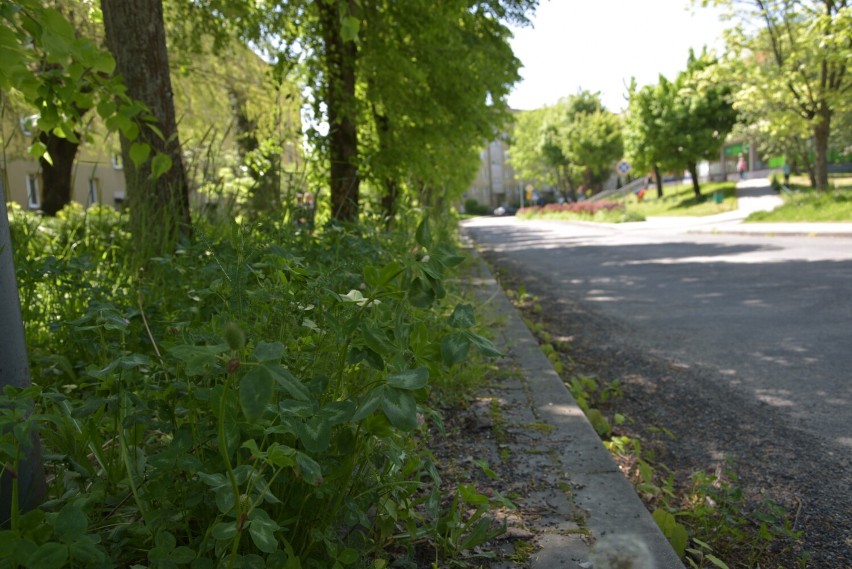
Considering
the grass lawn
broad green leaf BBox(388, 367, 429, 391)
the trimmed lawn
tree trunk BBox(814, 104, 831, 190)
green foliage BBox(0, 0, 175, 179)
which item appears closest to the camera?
broad green leaf BBox(388, 367, 429, 391)

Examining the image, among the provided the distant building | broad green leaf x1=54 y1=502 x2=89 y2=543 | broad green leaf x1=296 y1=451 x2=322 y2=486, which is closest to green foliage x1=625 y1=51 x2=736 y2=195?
broad green leaf x1=296 y1=451 x2=322 y2=486

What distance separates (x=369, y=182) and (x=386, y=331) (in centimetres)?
832

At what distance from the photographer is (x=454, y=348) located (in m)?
1.42

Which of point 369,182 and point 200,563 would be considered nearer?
point 200,563

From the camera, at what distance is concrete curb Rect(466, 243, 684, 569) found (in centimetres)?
194

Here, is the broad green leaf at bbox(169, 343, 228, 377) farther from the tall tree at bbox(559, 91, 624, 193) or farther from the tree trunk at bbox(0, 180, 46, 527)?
the tall tree at bbox(559, 91, 624, 193)

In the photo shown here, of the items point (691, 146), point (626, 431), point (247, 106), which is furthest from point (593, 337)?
point (691, 146)

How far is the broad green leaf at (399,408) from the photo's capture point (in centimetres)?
125

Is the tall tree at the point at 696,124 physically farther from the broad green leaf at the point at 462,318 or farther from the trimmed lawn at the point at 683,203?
the broad green leaf at the point at 462,318

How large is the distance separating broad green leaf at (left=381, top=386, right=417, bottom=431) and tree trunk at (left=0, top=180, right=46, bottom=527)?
0.81 m

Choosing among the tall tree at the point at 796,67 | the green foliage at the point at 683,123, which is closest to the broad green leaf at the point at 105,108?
the tall tree at the point at 796,67

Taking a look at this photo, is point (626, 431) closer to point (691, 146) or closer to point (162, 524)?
point (162, 524)

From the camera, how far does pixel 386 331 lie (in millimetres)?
1642

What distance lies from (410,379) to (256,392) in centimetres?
33
